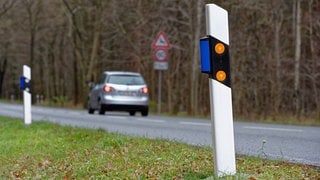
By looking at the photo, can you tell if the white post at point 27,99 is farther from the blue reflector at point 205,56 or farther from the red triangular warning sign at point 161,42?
the red triangular warning sign at point 161,42

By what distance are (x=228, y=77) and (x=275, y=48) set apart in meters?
22.2

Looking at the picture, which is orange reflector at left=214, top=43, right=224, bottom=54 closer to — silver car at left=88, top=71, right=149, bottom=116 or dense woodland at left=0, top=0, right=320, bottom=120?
dense woodland at left=0, top=0, right=320, bottom=120

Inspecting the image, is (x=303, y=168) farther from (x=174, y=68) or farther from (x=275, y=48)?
(x=174, y=68)

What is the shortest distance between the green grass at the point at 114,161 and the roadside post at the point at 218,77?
317 mm

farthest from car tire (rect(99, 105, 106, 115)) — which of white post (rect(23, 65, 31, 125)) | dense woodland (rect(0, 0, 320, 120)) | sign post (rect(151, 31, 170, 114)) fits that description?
white post (rect(23, 65, 31, 125))

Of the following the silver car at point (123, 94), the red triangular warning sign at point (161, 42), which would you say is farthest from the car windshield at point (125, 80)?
the red triangular warning sign at point (161, 42)

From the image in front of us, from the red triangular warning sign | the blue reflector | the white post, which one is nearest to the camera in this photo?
the blue reflector

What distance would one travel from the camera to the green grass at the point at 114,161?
254 inches

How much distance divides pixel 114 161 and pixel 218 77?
7.76 feet

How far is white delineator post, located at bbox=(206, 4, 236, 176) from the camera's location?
18.5ft

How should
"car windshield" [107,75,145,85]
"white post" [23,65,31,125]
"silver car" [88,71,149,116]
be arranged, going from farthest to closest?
"car windshield" [107,75,145,85] → "silver car" [88,71,149,116] → "white post" [23,65,31,125]

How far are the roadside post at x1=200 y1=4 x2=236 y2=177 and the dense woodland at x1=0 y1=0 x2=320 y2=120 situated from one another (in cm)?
1526

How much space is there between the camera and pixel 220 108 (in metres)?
5.64

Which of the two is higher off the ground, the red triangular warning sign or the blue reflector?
the red triangular warning sign
